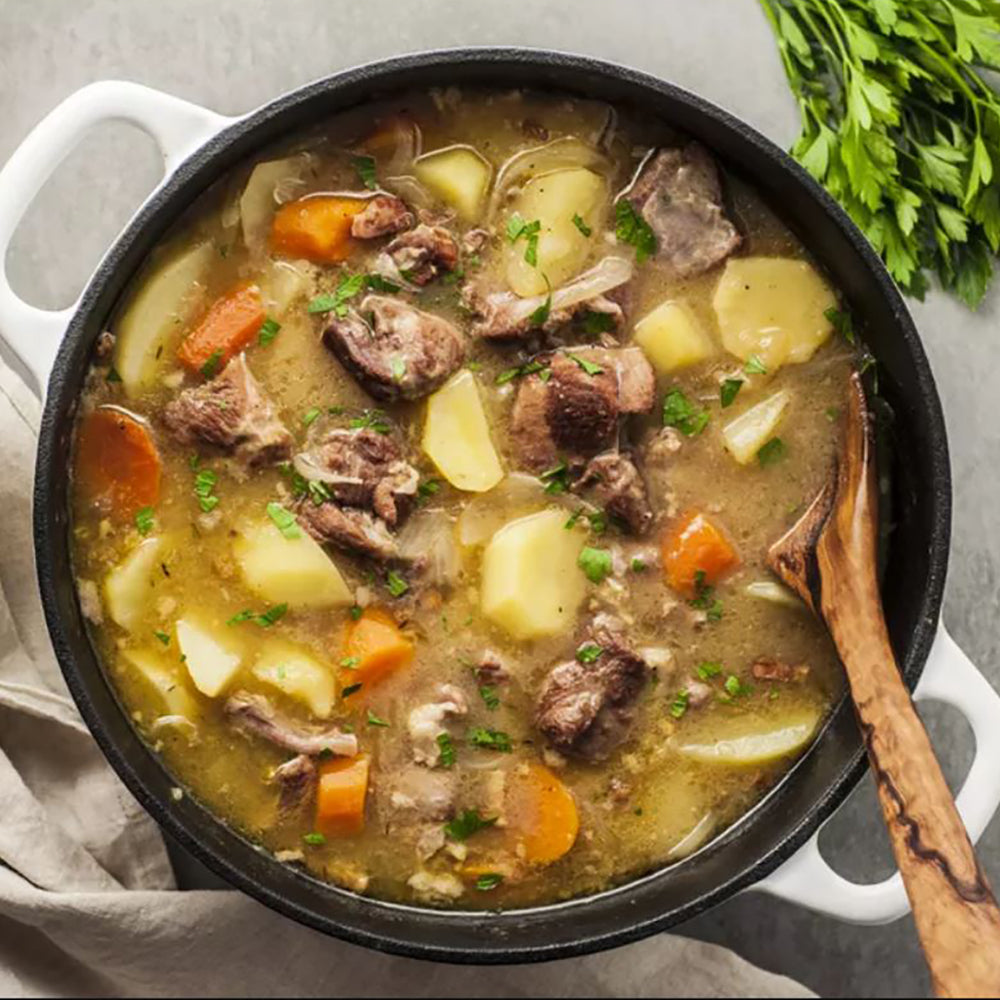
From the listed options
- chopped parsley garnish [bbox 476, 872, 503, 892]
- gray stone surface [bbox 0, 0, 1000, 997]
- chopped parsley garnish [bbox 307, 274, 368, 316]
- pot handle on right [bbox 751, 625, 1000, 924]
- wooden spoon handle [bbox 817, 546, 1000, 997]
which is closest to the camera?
wooden spoon handle [bbox 817, 546, 1000, 997]

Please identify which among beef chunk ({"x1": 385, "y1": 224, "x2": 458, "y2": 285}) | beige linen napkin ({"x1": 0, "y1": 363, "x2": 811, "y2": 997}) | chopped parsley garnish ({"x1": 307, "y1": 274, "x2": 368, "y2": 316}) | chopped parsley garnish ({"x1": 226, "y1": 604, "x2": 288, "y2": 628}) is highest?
beef chunk ({"x1": 385, "y1": 224, "x2": 458, "y2": 285})

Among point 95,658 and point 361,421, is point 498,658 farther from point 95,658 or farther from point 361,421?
point 95,658

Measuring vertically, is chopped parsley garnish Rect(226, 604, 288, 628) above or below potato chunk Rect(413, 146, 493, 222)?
below

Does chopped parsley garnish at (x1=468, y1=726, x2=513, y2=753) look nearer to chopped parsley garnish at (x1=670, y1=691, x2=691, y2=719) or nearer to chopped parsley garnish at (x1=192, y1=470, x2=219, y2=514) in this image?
chopped parsley garnish at (x1=670, y1=691, x2=691, y2=719)

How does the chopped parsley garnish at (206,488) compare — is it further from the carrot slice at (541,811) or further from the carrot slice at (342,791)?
the carrot slice at (541,811)

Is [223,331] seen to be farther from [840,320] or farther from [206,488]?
[840,320]

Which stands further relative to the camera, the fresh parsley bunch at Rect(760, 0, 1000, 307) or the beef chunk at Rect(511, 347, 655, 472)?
the fresh parsley bunch at Rect(760, 0, 1000, 307)

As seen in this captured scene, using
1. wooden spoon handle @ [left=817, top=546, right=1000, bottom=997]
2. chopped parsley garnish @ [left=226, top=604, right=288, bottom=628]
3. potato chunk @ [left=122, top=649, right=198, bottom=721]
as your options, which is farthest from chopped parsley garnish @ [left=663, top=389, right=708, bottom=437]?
potato chunk @ [left=122, top=649, right=198, bottom=721]

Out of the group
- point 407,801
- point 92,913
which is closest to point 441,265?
point 407,801
